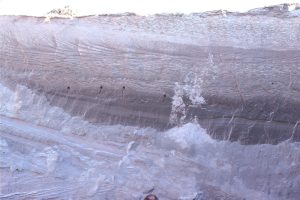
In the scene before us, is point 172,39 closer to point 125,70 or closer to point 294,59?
point 125,70

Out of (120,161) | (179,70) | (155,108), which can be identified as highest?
(179,70)

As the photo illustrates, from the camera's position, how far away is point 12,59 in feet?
10.0

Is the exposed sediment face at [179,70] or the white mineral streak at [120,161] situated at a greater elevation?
the exposed sediment face at [179,70]

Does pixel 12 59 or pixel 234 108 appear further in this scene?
pixel 12 59

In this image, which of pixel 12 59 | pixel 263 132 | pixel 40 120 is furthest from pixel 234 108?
pixel 12 59

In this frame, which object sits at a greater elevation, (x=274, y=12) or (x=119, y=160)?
(x=274, y=12)

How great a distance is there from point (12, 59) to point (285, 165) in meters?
1.32

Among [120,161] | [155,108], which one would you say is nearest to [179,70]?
[155,108]

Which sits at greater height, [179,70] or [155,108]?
[179,70]

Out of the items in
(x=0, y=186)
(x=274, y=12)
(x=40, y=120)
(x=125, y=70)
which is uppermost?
(x=274, y=12)

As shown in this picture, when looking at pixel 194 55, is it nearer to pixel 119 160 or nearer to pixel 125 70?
pixel 125 70

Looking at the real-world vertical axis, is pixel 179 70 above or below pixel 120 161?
above

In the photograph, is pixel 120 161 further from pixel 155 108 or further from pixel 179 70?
pixel 179 70

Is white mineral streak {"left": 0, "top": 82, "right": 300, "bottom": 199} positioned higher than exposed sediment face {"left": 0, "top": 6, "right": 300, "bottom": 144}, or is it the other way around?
exposed sediment face {"left": 0, "top": 6, "right": 300, "bottom": 144}
